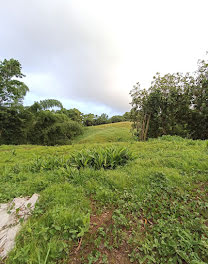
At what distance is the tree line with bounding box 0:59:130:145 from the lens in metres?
9.30

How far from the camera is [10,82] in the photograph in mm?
9305

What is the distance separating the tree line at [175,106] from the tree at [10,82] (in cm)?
967

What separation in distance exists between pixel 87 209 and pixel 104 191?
0.43 metres

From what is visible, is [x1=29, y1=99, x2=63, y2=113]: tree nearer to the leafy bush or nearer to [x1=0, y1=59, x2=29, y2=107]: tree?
[x1=0, y1=59, x2=29, y2=107]: tree

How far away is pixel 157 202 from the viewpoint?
5.79 feet

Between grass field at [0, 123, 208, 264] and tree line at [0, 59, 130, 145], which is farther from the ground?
tree line at [0, 59, 130, 145]

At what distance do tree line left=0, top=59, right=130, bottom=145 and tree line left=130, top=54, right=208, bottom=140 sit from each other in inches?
70.6

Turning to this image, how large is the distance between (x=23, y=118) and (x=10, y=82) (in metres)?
3.02

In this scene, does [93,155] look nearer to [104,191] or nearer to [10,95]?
[104,191]

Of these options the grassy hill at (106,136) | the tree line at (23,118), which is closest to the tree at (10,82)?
the tree line at (23,118)

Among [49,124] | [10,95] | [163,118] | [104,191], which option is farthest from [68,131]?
[104,191]

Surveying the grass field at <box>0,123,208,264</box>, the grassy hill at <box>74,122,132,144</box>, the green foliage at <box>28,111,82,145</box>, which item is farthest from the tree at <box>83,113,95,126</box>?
the grass field at <box>0,123,208,264</box>

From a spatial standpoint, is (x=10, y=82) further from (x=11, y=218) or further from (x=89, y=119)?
(x=89, y=119)

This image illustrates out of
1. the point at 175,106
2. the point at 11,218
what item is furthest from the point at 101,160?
the point at 175,106
